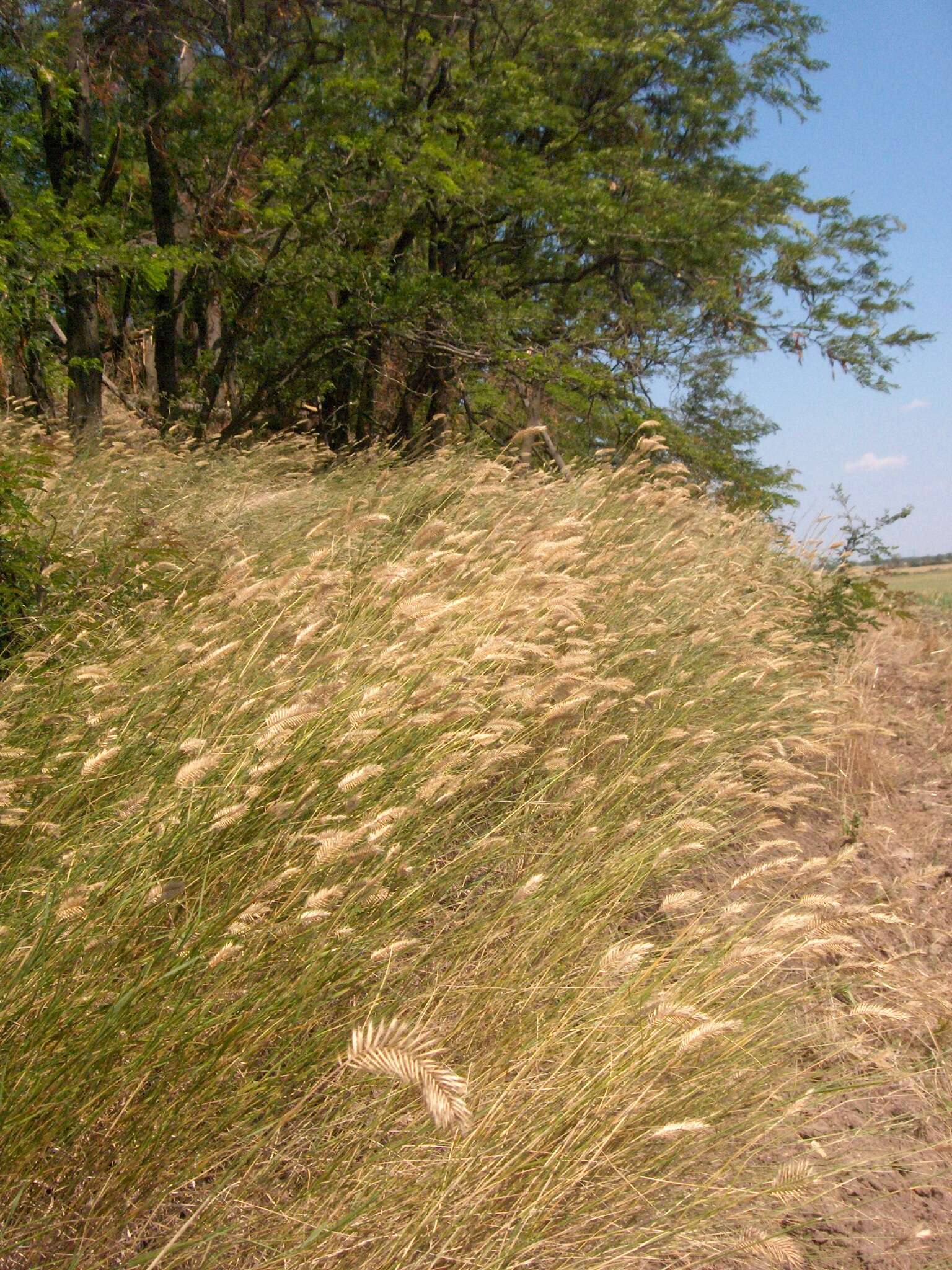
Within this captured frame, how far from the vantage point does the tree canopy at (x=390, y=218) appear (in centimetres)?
876

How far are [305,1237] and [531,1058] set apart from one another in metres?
0.53

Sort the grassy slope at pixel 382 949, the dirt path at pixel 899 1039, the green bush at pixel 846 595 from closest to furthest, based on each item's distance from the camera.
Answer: the grassy slope at pixel 382 949, the dirt path at pixel 899 1039, the green bush at pixel 846 595

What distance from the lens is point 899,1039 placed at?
9.23 ft

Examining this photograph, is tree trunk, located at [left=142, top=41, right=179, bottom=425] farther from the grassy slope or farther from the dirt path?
the dirt path

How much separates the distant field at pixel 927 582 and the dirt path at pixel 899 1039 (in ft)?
19.8

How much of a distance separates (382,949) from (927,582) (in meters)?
17.0

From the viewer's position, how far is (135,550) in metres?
3.98

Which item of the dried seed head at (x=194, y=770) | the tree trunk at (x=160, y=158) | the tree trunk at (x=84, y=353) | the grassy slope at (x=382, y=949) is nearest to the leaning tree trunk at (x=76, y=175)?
the tree trunk at (x=84, y=353)

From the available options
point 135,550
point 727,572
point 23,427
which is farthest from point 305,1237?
point 23,427

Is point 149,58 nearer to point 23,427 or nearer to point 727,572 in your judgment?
point 23,427

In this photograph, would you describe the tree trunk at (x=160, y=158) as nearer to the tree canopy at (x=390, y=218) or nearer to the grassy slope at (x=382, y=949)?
the tree canopy at (x=390, y=218)

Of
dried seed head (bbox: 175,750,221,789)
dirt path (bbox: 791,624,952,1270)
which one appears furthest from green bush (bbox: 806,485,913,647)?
dried seed head (bbox: 175,750,221,789)

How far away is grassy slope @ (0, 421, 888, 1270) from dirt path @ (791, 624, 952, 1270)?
0.18m

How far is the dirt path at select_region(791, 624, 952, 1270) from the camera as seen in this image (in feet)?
7.35
